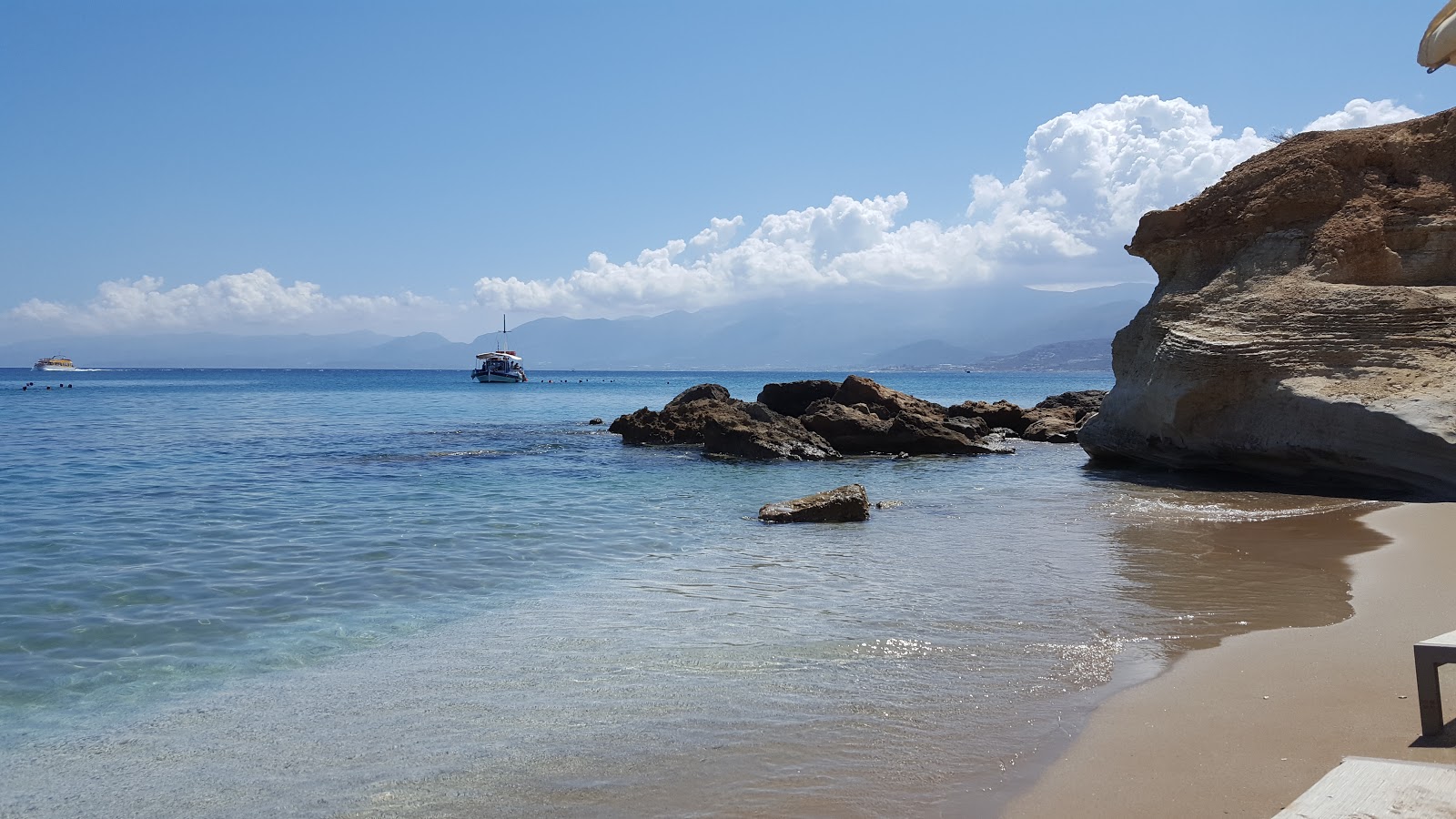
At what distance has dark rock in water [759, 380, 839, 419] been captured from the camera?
101ft

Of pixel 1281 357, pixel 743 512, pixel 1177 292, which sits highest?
pixel 1177 292

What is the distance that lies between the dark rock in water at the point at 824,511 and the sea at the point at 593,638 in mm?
370

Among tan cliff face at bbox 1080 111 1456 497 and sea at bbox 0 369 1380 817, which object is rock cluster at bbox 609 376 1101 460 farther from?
sea at bbox 0 369 1380 817

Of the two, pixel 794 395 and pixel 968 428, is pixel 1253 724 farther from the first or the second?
pixel 794 395

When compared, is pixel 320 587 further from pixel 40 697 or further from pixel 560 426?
pixel 560 426

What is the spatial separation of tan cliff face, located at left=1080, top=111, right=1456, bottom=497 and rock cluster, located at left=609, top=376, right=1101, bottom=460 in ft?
22.2

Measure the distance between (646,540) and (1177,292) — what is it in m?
11.5

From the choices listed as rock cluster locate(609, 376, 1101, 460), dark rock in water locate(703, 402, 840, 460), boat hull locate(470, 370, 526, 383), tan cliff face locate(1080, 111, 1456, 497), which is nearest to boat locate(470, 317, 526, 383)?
boat hull locate(470, 370, 526, 383)

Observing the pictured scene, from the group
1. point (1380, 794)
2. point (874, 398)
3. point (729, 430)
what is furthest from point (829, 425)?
point (1380, 794)

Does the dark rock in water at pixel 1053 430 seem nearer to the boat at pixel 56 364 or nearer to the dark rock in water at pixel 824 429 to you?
the dark rock in water at pixel 824 429

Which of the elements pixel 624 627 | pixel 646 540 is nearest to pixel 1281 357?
pixel 646 540

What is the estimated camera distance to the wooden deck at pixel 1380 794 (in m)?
2.96

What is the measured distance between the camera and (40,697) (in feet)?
20.0

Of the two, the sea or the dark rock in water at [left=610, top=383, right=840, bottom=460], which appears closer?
the sea
